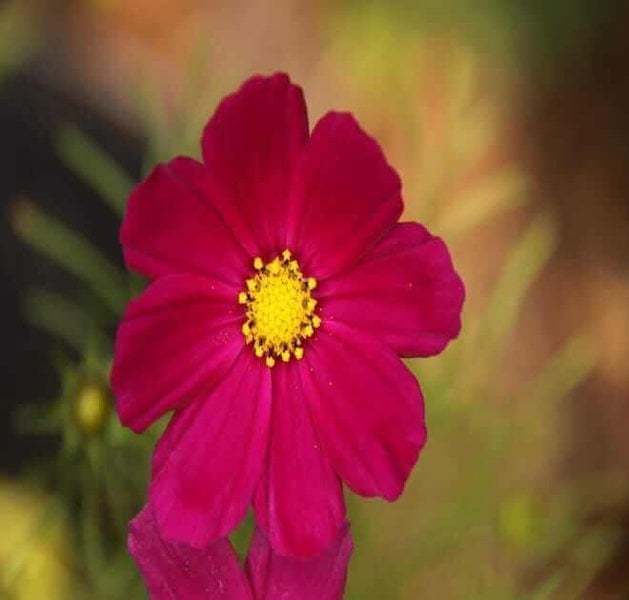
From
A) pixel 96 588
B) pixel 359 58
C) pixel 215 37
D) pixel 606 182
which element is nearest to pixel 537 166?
pixel 606 182

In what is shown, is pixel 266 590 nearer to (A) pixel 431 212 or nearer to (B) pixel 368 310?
(B) pixel 368 310

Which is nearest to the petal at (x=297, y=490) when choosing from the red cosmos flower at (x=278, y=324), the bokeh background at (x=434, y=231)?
the red cosmos flower at (x=278, y=324)

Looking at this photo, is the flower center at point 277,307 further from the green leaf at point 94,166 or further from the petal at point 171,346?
the green leaf at point 94,166

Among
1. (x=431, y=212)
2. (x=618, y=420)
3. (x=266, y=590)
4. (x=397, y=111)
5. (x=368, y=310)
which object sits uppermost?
(x=397, y=111)

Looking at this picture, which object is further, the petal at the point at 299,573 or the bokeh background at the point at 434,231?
the bokeh background at the point at 434,231

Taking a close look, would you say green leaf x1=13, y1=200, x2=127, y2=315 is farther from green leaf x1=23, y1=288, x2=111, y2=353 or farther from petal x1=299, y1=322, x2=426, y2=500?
petal x1=299, y1=322, x2=426, y2=500

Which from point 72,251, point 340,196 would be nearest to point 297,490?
point 340,196
